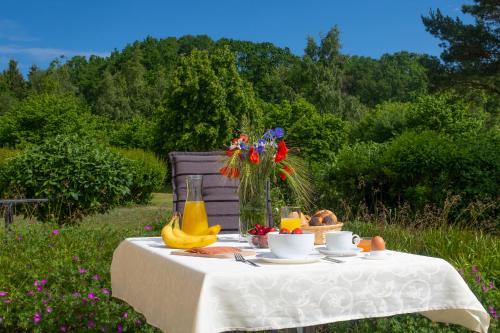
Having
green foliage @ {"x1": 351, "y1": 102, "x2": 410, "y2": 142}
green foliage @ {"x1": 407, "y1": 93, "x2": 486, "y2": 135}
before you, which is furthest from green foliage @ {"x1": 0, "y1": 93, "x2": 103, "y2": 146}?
green foliage @ {"x1": 407, "y1": 93, "x2": 486, "y2": 135}

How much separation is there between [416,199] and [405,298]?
6.98 metres

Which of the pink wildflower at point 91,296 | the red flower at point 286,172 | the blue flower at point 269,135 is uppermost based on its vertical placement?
the blue flower at point 269,135

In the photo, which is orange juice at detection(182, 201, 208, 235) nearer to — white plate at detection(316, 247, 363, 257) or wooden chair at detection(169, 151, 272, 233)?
white plate at detection(316, 247, 363, 257)

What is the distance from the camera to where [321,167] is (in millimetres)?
11289

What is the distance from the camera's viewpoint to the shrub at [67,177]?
391 inches

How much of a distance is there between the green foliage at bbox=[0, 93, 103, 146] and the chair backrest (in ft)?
62.3

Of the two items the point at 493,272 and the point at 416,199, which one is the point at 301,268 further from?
the point at 416,199

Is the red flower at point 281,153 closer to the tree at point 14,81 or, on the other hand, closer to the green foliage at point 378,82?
the green foliage at point 378,82

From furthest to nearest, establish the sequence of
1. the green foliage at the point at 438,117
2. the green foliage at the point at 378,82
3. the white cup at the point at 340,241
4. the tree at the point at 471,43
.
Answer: the green foliage at the point at 378,82
the green foliage at the point at 438,117
the tree at the point at 471,43
the white cup at the point at 340,241

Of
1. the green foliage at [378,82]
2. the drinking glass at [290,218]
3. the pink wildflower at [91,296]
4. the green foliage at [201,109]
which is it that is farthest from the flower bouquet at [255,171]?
the green foliage at [378,82]

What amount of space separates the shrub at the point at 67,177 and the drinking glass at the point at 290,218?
7.49 m

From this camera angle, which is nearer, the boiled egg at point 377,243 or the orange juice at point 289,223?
the boiled egg at point 377,243

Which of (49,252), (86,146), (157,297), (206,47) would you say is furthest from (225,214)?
(206,47)

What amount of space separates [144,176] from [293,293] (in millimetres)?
15605
